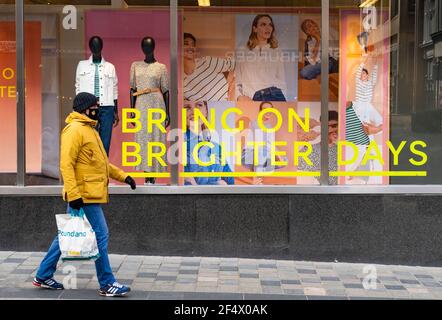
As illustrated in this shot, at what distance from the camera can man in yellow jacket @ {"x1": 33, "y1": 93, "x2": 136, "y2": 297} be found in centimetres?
625

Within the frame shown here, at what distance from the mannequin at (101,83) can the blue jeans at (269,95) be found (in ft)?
5.34

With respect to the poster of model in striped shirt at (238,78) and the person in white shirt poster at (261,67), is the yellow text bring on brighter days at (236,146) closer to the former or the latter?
the poster of model in striped shirt at (238,78)

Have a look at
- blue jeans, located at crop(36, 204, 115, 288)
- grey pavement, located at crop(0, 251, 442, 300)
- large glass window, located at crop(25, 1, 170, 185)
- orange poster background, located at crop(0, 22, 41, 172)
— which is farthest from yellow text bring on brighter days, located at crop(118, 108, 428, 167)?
blue jeans, located at crop(36, 204, 115, 288)

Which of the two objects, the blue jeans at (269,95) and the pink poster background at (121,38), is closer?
the pink poster background at (121,38)

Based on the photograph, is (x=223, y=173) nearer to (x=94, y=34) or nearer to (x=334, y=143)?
(x=334, y=143)

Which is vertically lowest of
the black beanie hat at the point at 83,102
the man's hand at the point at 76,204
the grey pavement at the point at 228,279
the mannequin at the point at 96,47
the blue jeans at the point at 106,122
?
the grey pavement at the point at 228,279

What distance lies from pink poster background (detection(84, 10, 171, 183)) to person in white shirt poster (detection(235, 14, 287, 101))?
99 cm

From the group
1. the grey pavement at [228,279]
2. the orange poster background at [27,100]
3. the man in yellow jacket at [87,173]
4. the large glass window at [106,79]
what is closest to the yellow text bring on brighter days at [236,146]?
the large glass window at [106,79]

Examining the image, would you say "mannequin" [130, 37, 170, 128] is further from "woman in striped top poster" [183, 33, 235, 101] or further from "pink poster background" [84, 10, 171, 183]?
"woman in striped top poster" [183, 33, 235, 101]

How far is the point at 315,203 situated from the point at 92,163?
2.73 meters

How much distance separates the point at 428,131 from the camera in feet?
26.9

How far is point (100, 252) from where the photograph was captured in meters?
6.41

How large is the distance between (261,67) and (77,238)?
3.37m

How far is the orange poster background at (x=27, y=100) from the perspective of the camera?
8375 mm
